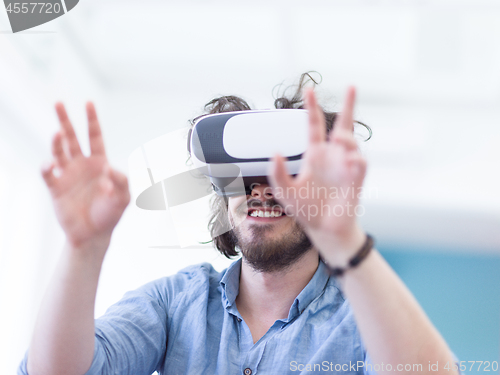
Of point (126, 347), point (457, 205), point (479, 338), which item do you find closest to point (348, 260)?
point (126, 347)

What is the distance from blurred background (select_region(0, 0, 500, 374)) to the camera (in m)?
1.43

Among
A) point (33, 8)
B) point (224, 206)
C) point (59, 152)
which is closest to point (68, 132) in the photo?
point (59, 152)

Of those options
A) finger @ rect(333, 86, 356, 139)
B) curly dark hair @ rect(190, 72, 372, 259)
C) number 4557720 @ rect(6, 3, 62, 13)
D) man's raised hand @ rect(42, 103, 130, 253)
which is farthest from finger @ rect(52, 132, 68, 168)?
number 4557720 @ rect(6, 3, 62, 13)

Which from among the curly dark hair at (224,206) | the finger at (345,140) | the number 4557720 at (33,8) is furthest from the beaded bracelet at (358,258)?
the number 4557720 at (33,8)

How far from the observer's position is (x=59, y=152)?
50 cm

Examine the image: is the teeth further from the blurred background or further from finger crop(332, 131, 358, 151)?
the blurred background

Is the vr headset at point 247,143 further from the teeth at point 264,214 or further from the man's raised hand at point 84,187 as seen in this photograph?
the man's raised hand at point 84,187

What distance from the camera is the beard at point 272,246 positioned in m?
0.75

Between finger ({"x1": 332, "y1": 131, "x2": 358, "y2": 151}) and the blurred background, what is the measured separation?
1.03 meters

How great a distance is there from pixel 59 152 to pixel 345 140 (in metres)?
0.33

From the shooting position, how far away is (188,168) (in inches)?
33.6

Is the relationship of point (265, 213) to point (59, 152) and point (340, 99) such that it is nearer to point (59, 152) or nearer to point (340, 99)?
point (59, 152)

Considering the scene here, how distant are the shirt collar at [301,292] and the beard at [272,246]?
0.05 meters

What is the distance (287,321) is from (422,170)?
1.23 m
